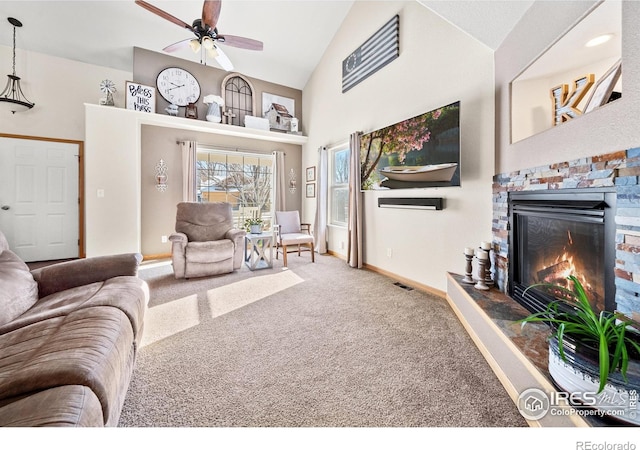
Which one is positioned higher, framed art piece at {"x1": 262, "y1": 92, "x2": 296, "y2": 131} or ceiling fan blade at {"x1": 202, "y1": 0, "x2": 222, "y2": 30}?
framed art piece at {"x1": 262, "y1": 92, "x2": 296, "y2": 131}

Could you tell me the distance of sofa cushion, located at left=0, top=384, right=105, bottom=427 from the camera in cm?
67

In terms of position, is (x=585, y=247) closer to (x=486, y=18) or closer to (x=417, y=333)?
(x=417, y=333)

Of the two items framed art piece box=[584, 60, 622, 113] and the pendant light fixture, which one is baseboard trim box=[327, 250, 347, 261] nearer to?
framed art piece box=[584, 60, 622, 113]

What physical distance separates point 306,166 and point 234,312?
399cm

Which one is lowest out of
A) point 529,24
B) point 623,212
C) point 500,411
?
point 500,411

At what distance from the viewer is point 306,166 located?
569 centimetres

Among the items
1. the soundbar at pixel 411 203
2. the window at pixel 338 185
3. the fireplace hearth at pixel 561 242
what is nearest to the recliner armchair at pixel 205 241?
the window at pixel 338 185

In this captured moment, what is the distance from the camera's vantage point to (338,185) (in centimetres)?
476

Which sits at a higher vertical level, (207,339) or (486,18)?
(486,18)

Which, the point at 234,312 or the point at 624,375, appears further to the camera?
the point at 234,312

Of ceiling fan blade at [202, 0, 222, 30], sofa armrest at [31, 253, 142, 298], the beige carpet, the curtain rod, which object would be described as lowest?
the beige carpet

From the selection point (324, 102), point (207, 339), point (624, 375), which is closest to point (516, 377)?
point (624, 375)

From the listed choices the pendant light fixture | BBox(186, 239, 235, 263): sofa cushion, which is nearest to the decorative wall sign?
BBox(186, 239, 235, 263): sofa cushion

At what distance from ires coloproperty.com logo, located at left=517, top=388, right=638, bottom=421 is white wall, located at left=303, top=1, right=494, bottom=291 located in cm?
155
